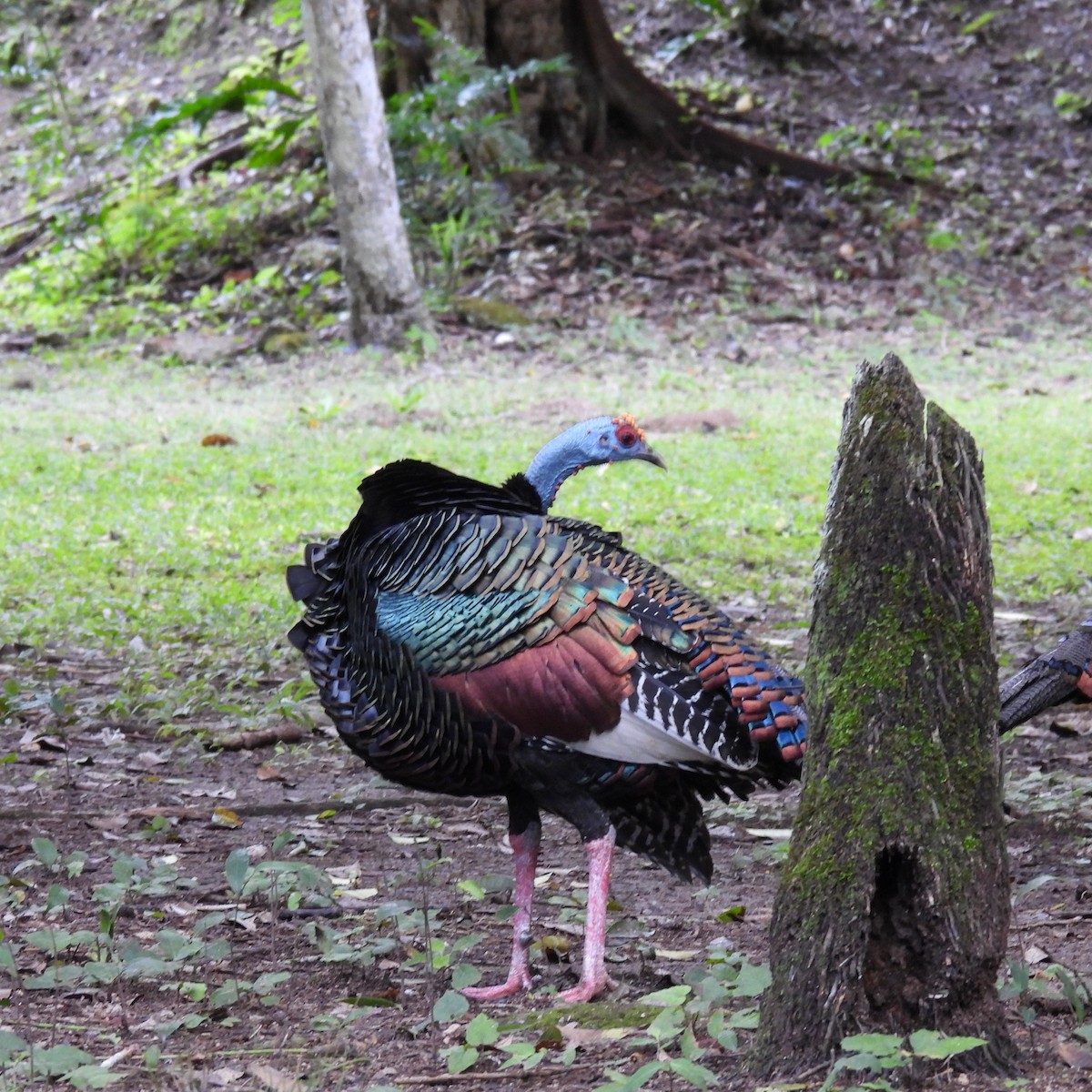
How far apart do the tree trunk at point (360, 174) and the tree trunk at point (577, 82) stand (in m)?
3.04

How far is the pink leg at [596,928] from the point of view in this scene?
3586 mm

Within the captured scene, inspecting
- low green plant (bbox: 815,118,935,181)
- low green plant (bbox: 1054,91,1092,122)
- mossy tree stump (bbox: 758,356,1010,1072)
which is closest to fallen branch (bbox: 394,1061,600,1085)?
mossy tree stump (bbox: 758,356,1010,1072)

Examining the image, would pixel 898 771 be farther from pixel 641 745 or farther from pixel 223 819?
pixel 223 819

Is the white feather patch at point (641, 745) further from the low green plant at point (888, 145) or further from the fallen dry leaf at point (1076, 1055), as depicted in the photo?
the low green plant at point (888, 145)

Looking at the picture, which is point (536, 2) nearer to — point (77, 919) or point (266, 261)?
point (266, 261)

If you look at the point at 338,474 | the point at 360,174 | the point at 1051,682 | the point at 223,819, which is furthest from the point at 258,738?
the point at 360,174

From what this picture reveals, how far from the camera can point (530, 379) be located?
12.7m

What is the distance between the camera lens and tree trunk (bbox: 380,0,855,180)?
632 inches

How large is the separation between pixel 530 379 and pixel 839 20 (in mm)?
9085

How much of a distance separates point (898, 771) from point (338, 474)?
283 inches

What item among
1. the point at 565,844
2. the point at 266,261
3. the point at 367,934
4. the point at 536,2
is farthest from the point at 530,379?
the point at 367,934

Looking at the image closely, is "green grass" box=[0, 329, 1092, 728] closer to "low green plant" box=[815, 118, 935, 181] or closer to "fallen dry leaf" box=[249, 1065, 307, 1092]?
"fallen dry leaf" box=[249, 1065, 307, 1092]

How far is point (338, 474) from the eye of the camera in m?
9.66

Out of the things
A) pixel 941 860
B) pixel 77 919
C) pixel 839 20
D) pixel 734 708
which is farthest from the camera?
pixel 839 20
